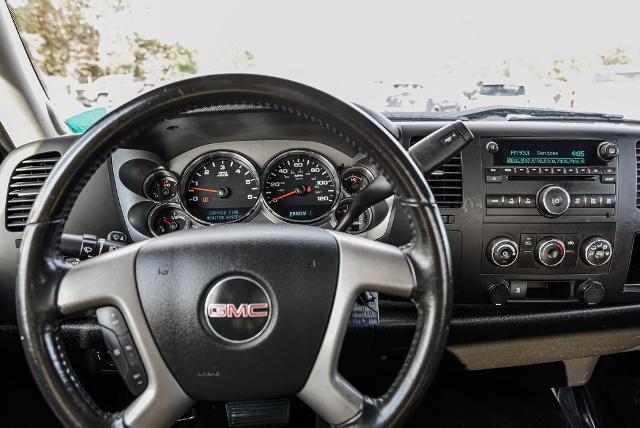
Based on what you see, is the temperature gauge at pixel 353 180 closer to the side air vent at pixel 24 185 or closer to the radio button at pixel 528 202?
the radio button at pixel 528 202

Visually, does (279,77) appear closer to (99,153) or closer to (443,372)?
(99,153)

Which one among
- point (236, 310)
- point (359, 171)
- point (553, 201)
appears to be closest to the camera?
point (236, 310)

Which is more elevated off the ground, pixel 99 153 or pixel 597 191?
pixel 99 153

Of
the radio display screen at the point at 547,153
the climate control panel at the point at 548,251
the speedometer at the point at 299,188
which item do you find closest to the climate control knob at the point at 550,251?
the climate control panel at the point at 548,251

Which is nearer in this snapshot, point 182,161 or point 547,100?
point 182,161

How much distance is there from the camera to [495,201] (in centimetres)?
183

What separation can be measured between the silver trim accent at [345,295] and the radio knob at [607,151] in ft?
3.64

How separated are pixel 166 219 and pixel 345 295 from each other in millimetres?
1166

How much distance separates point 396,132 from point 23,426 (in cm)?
174

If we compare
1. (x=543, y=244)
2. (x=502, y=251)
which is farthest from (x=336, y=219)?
(x=543, y=244)

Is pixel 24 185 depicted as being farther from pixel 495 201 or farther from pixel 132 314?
pixel 495 201

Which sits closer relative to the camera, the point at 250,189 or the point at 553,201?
the point at 553,201

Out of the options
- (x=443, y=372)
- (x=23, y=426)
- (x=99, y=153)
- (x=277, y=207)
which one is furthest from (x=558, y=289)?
(x=23, y=426)

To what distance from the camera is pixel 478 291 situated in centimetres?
188
